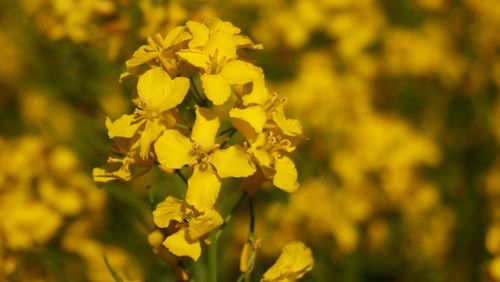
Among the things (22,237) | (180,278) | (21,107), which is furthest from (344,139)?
(21,107)

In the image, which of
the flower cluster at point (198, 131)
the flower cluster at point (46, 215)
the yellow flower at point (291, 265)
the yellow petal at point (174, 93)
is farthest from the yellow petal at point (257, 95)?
the flower cluster at point (46, 215)

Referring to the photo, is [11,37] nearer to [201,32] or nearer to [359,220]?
[359,220]

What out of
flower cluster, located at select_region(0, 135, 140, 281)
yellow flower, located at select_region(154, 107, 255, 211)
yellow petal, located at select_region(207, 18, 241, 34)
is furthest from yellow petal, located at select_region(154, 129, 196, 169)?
flower cluster, located at select_region(0, 135, 140, 281)

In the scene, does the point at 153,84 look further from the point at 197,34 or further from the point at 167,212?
the point at 167,212

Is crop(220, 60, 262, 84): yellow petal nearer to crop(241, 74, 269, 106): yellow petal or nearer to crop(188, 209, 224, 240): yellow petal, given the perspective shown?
crop(241, 74, 269, 106): yellow petal

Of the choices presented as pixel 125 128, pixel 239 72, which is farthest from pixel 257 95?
pixel 125 128
